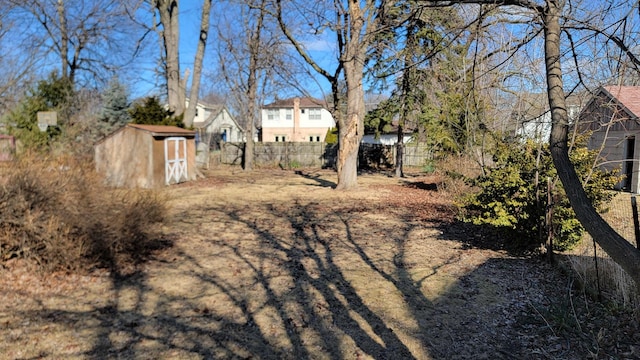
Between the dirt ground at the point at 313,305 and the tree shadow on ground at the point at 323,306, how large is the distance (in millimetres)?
18

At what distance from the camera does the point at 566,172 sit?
2.91 m

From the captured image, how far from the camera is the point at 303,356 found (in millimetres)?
3574

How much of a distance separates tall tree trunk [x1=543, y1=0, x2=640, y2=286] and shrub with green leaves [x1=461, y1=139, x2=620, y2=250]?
135 inches

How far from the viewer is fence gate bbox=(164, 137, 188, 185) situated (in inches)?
624

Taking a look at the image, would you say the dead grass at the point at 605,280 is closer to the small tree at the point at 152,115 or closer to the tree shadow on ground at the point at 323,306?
the tree shadow on ground at the point at 323,306

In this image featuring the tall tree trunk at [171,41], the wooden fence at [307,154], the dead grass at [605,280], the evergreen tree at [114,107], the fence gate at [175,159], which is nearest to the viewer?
the dead grass at [605,280]

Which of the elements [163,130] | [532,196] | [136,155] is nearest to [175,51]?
[163,130]

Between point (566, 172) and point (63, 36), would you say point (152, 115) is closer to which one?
point (63, 36)

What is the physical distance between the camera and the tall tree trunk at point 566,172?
2.56 meters

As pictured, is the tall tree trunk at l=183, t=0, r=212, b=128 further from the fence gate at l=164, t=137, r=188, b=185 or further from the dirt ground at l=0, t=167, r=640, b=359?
the dirt ground at l=0, t=167, r=640, b=359

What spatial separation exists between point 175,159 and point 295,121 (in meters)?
31.5

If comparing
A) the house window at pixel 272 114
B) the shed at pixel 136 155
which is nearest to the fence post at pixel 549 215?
the shed at pixel 136 155

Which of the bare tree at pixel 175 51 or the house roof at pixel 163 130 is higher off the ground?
the bare tree at pixel 175 51

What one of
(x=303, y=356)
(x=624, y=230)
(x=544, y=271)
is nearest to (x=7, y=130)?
(x=303, y=356)
